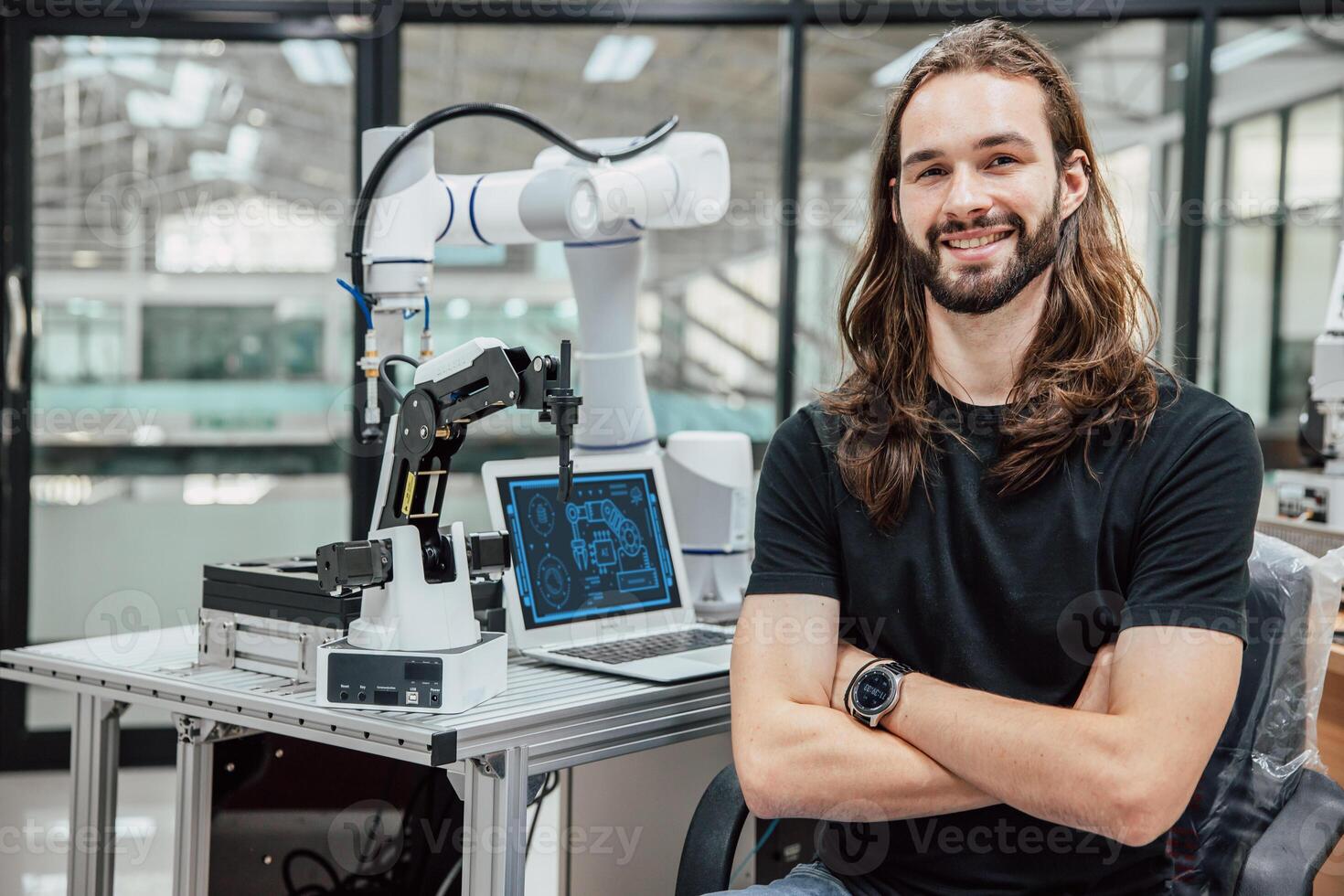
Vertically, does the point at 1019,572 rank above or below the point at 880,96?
below

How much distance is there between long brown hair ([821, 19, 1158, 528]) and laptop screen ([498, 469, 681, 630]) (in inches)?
21.5

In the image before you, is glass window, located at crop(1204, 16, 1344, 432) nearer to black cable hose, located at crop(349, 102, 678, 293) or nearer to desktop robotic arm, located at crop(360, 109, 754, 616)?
desktop robotic arm, located at crop(360, 109, 754, 616)

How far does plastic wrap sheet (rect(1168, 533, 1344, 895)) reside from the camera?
1458mm

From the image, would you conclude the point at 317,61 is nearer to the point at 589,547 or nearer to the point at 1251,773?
the point at 589,547

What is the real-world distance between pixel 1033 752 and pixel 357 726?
2.52 ft

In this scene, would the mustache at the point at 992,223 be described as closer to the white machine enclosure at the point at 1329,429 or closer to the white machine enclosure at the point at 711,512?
the white machine enclosure at the point at 711,512

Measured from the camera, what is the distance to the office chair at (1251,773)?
144 cm

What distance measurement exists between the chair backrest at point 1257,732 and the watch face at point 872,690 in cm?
45

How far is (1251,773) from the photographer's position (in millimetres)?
1458

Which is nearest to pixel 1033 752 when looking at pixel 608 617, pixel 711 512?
pixel 608 617

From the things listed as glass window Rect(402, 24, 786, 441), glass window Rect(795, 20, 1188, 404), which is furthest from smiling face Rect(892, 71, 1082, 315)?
glass window Rect(402, 24, 786, 441)

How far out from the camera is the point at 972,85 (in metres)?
1.43

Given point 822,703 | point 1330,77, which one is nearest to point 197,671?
point 822,703

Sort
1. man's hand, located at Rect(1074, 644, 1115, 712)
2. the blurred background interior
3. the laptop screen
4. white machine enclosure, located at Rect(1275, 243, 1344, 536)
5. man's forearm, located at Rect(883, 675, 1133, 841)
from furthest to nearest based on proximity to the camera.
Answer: the blurred background interior → white machine enclosure, located at Rect(1275, 243, 1344, 536) → the laptop screen → man's hand, located at Rect(1074, 644, 1115, 712) → man's forearm, located at Rect(883, 675, 1133, 841)
